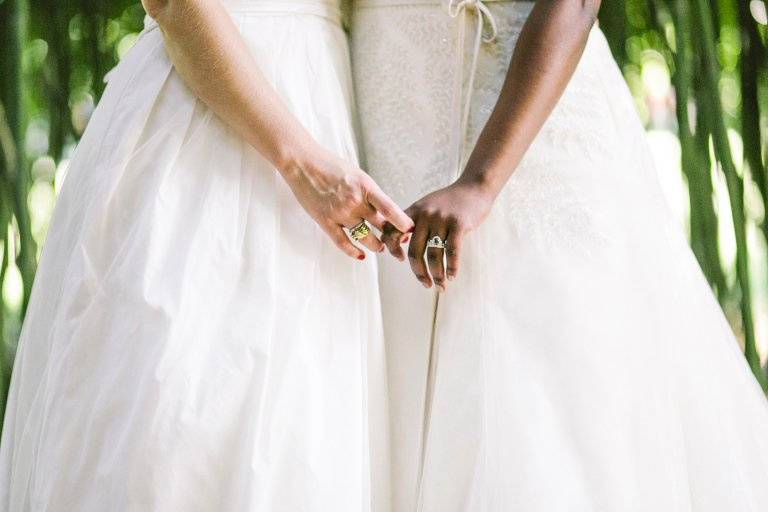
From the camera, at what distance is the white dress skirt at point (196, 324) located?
0.97m

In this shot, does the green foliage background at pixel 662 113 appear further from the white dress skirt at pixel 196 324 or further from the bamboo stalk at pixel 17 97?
the white dress skirt at pixel 196 324

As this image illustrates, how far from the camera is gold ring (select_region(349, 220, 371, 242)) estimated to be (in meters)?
1.08

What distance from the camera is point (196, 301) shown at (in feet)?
3.37

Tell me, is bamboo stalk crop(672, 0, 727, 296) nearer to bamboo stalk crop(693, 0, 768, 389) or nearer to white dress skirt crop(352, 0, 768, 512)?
bamboo stalk crop(693, 0, 768, 389)

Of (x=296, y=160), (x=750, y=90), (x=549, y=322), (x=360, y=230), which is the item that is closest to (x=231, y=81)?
(x=296, y=160)

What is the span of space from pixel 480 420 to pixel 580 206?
0.27 metres

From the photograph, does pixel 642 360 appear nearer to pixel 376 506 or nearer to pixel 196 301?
pixel 376 506

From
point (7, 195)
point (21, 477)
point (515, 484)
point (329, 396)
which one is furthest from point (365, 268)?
point (7, 195)

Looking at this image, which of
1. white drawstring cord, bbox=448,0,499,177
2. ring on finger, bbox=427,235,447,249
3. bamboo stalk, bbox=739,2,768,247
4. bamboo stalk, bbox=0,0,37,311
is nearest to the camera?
ring on finger, bbox=427,235,447,249

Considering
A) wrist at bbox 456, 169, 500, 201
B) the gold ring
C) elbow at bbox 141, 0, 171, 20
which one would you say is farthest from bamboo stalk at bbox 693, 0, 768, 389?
elbow at bbox 141, 0, 171, 20

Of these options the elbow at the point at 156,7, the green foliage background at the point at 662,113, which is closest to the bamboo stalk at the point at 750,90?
the green foliage background at the point at 662,113

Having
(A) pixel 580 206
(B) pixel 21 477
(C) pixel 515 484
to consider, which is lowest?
(B) pixel 21 477

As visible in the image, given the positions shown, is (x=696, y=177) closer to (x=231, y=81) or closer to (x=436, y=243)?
(x=436, y=243)

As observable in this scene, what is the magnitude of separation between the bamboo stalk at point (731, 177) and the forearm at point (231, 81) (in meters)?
0.87
